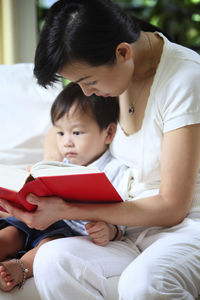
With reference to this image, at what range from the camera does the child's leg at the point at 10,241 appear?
1.42 metres

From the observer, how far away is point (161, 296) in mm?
1103

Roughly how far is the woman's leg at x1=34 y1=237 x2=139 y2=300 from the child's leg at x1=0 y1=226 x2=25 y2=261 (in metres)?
0.21

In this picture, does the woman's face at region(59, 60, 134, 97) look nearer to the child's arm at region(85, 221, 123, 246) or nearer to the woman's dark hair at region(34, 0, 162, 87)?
the woman's dark hair at region(34, 0, 162, 87)

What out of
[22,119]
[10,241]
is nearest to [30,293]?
[10,241]

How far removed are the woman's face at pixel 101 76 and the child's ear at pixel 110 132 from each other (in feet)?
0.94

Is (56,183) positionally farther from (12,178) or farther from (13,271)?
(13,271)

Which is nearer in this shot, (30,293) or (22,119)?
(30,293)

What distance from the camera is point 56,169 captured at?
1.13 meters

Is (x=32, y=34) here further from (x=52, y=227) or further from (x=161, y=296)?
(x=161, y=296)

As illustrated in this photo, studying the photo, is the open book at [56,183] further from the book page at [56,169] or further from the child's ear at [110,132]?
the child's ear at [110,132]

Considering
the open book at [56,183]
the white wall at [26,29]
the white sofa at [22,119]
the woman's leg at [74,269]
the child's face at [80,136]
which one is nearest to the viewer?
the open book at [56,183]

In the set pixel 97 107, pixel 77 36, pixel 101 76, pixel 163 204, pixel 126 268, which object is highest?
pixel 77 36

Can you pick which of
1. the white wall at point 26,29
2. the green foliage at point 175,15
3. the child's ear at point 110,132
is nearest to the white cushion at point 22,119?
the child's ear at point 110,132

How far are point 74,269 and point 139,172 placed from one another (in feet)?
1.21
